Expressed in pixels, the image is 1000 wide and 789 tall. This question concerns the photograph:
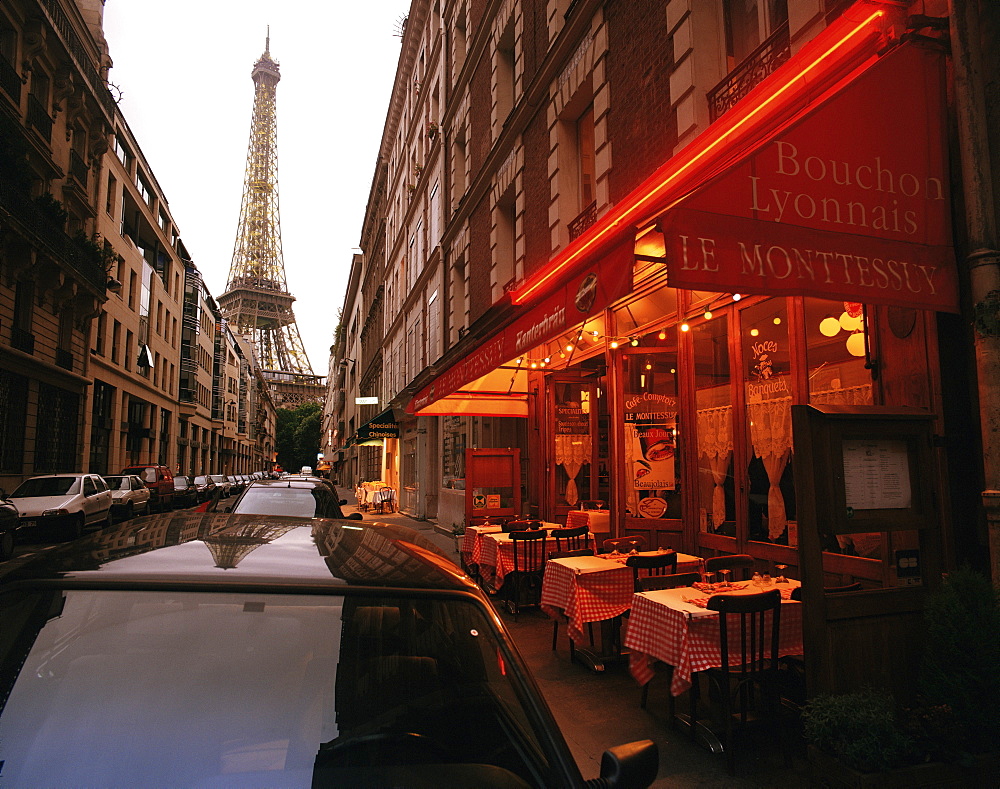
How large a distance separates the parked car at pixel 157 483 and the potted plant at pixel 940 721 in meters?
28.1

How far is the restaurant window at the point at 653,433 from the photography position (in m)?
8.39

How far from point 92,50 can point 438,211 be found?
1925cm

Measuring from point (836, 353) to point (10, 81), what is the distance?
26.3 meters

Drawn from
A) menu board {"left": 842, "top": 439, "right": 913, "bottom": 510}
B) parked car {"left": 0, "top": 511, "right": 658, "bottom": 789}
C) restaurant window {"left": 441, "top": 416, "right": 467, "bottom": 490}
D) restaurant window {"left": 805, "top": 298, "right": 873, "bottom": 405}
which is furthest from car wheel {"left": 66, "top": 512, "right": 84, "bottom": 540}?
menu board {"left": 842, "top": 439, "right": 913, "bottom": 510}

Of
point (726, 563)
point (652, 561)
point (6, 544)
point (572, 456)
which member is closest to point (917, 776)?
point (726, 563)


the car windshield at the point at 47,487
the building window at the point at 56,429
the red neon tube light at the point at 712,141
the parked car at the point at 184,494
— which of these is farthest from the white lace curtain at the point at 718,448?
the parked car at the point at 184,494

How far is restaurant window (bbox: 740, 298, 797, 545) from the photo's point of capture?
6418 millimetres

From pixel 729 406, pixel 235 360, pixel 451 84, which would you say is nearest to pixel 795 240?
pixel 729 406

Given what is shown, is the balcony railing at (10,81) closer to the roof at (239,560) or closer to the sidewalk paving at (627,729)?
the sidewalk paving at (627,729)

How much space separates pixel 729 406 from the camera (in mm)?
7324

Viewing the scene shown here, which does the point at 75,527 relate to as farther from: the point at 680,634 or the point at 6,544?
the point at 680,634

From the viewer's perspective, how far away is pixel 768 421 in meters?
6.67

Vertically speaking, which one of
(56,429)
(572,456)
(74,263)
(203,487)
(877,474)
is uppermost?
(74,263)

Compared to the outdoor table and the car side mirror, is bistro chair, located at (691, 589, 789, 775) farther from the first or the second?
the car side mirror
